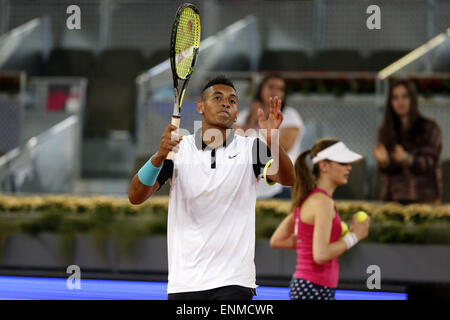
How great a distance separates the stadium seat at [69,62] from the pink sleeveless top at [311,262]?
863cm

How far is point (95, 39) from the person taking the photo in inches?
551

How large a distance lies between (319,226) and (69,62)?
908cm

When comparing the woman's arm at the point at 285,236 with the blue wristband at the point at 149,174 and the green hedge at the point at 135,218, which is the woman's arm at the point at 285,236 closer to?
the blue wristband at the point at 149,174

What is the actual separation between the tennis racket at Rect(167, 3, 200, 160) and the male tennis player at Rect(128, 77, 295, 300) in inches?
5.1

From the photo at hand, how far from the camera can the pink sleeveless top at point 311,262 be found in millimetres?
4387

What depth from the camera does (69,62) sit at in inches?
499

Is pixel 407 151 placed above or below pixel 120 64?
below

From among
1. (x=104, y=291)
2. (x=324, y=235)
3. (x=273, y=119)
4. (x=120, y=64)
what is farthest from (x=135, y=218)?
(x=120, y=64)

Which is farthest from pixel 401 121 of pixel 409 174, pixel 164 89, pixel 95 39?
pixel 95 39

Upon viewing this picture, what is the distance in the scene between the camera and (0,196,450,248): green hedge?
7.03 m

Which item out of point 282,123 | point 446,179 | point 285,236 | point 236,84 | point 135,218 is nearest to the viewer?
point 285,236

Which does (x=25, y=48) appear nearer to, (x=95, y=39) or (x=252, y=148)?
(x=95, y=39)

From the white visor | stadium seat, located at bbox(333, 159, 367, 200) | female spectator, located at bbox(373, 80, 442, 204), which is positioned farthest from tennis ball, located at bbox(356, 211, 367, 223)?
stadium seat, located at bbox(333, 159, 367, 200)

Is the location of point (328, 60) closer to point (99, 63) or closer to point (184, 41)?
point (99, 63)
